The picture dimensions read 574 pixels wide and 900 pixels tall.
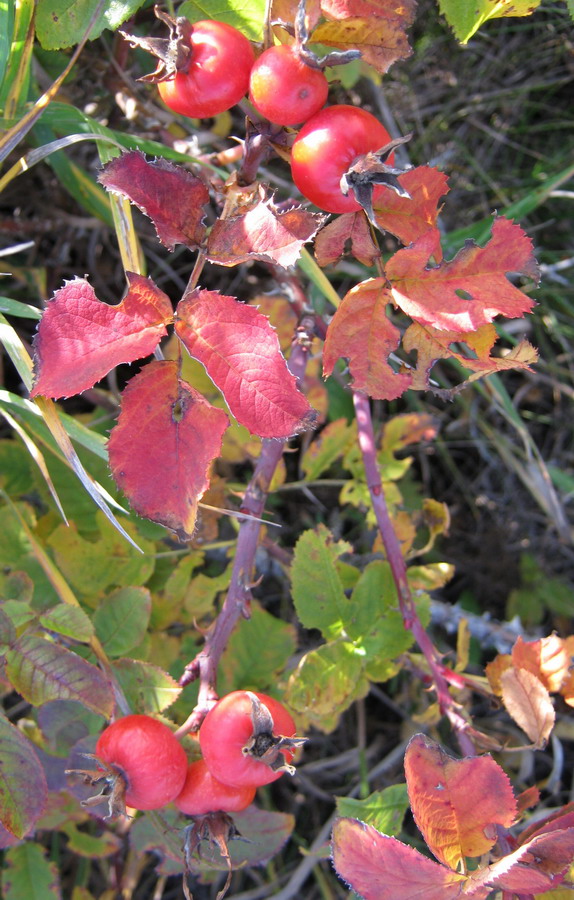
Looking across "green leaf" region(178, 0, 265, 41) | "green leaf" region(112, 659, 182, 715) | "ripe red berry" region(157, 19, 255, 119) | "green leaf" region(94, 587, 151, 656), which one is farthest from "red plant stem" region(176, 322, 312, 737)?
"green leaf" region(178, 0, 265, 41)

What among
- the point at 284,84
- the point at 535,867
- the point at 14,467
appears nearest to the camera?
the point at 284,84

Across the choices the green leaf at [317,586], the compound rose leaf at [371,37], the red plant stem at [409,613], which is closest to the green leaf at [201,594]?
the green leaf at [317,586]

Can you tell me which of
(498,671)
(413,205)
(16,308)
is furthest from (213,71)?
(498,671)

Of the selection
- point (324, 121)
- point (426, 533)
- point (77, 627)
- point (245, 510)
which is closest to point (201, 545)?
point (245, 510)

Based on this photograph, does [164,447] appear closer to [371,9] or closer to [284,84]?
[284,84]

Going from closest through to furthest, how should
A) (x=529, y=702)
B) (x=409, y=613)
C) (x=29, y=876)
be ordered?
(x=529, y=702)
(x=409, y=613)
(x=29, y=876)

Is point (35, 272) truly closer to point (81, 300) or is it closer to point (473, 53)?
point (81, 300)

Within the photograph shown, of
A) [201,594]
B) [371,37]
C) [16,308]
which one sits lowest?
[201,594]
